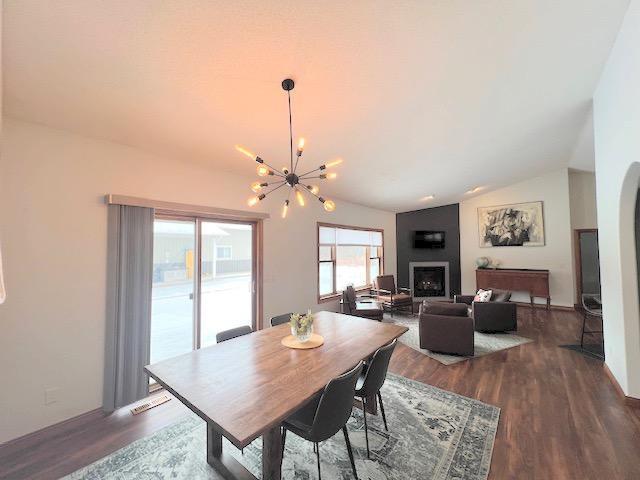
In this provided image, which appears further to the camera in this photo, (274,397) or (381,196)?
(381,196)

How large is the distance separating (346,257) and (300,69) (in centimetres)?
460

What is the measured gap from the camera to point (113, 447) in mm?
2070

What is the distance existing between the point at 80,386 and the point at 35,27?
2.79 metres

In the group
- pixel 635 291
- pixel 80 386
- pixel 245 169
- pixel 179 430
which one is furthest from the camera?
pixel 245 169

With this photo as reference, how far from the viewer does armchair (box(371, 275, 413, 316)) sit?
19.2 feet

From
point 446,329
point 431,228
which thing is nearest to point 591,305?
point 446,329

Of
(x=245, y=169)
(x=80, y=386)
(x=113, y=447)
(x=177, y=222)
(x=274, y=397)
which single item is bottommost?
(x=113, y=447)

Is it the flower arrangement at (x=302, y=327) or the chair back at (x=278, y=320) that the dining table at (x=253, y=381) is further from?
the chair back at (x=278, y=320)

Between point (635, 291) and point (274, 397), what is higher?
point (635, 291)

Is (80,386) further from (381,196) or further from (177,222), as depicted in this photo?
(381,196)

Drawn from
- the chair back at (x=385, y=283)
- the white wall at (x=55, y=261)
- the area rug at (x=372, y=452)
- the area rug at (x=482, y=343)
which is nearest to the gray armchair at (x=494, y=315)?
the area rug at (x=482, y=343)

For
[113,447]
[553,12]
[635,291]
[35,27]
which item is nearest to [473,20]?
[553,12]

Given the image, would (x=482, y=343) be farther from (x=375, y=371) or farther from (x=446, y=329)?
(x=375, y=371)

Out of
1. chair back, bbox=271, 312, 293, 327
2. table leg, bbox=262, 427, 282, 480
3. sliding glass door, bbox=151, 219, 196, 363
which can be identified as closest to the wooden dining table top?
table leg, bbox=262, 427, 282, 480
